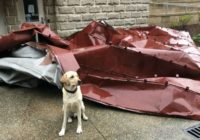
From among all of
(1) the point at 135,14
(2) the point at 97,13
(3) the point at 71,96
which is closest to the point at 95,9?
(2) the point at 97,13

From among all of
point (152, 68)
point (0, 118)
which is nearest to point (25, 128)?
point (0, 118)

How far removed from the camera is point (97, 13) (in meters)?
6.57

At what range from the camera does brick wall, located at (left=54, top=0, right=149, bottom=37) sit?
6.23 metres

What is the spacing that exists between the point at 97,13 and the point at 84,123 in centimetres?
357

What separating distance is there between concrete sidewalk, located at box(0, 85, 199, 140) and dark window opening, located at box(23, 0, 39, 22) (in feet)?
7.96

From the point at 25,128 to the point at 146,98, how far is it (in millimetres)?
1476

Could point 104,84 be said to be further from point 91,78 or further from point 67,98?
point 67,98

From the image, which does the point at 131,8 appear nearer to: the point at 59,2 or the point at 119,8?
the point at 119,8

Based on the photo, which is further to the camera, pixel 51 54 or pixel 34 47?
pixel 34 47

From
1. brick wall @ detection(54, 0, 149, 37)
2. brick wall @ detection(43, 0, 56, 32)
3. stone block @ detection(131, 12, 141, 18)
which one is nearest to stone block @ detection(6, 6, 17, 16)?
brick wall @ detection(43, 0, 56, 32)

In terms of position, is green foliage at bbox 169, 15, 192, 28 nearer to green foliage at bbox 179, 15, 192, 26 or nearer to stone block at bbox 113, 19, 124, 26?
green foliage at bbox 179, 15, 192, 26

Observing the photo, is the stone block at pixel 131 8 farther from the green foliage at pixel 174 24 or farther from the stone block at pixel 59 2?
the green foliage at pixel 174 24

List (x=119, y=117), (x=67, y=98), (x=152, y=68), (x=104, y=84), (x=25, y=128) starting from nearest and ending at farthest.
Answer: (x=67, y=98) → (x=25, y=128) → (x=119, y=117) → (x=104, y=84) → (x=152, y=68)

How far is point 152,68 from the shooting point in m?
4.43
